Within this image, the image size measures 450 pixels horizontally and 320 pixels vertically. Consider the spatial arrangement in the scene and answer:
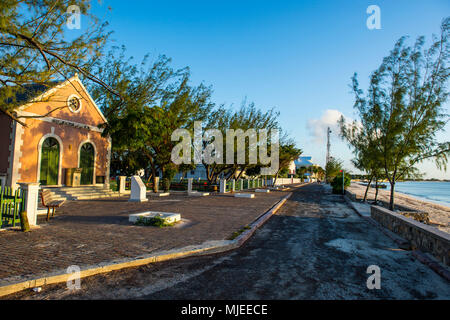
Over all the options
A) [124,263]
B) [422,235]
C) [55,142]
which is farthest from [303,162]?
[124,263]

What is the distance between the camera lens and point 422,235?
20.6 feet

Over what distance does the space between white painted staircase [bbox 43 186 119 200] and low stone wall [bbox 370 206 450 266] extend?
15.5m

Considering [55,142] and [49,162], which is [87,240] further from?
[55,142]

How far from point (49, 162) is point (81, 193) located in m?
2.55

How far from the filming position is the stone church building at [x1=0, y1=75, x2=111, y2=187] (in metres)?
13.7

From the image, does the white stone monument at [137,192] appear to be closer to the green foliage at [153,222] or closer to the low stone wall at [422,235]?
the green foliage at [153,222]

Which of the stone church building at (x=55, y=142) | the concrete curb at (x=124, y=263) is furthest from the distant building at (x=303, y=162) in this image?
the concrete curb at (x=124, y=263)

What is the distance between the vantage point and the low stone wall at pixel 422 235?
5238 millimetres

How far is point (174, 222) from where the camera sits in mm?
8750

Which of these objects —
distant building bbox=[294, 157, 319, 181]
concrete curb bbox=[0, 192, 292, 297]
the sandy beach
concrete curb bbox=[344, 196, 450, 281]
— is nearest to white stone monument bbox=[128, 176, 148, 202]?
concrete curb bbox=[0, 192, 292, 297]

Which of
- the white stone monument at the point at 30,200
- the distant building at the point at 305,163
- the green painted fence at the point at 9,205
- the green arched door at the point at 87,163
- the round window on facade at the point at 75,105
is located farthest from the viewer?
the distant building at the point at 305,163
